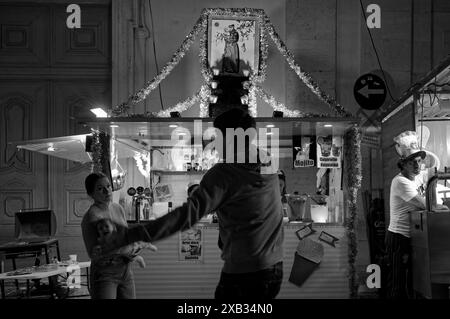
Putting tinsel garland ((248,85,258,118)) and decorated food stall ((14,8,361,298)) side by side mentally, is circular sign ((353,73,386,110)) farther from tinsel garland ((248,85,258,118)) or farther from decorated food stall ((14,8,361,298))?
tinsel garland ((248,85,258,118))

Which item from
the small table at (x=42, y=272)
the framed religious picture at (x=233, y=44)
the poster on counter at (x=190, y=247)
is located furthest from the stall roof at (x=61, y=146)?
the framed religious picture at (x=233, y=44)

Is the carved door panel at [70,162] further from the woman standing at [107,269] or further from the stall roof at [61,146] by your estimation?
the woman standing at [107,269]

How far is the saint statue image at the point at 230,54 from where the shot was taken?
7.82m

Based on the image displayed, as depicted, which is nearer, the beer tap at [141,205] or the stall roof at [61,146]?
the beer tap at [141,205]

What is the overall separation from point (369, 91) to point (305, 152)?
88.7 inches

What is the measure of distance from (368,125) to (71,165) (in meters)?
5.27

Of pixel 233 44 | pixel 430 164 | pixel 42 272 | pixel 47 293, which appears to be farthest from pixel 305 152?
pixel 47 293

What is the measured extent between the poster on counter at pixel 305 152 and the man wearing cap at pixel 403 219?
158 centimetres

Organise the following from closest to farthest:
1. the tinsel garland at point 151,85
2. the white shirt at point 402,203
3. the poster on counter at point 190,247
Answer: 1. the white shirt at point 402,203
2. the poster on counter at point 190,247
3. the tinsel garland at point 151,85

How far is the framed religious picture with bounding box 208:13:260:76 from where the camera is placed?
778 centimetres

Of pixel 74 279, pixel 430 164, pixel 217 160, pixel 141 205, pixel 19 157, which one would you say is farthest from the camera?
pixel 19 157

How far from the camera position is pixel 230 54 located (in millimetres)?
7879

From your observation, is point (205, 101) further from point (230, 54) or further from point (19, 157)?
point (19, 157)
